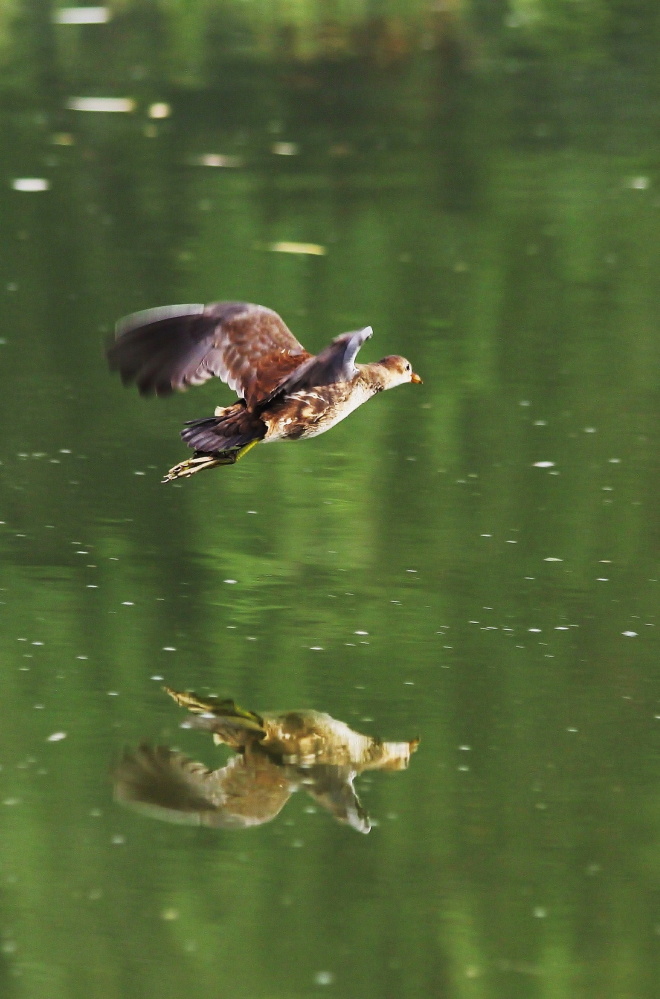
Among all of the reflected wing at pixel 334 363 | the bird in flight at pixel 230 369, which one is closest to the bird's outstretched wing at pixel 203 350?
the bird in flight at pixel 230 369

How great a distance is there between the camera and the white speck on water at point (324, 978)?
5418mm

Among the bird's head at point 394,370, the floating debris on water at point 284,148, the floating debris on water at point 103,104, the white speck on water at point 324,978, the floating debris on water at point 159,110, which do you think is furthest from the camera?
the floating debris on water at point 103,104

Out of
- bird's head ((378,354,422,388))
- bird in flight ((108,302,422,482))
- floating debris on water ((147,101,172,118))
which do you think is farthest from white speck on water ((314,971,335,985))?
floating debris on water ((147,101,172,118))

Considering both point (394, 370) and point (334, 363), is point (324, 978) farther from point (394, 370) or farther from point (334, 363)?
point (394, 370)

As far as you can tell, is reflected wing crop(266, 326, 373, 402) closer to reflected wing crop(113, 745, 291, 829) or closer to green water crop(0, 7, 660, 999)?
green water crop(0, 7, 660, 999)

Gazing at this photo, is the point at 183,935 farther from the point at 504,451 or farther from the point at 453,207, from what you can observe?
the point at 453,207

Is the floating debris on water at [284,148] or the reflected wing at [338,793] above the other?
the reflected wing at [338,793]

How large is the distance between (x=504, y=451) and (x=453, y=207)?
4616 mm

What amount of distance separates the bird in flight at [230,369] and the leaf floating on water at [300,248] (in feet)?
16.2

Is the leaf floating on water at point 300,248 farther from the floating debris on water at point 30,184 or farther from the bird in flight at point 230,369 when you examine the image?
the bird in flight at point 230,369

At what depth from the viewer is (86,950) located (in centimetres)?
554

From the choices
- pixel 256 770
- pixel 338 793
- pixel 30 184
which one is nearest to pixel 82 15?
pixel 30 184

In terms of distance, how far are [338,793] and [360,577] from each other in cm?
184

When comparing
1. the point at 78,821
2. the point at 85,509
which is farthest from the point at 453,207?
the point at 78,821
